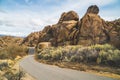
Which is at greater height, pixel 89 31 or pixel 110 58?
pixel 89 31

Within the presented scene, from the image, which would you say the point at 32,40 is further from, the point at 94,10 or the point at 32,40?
the point at 94,10

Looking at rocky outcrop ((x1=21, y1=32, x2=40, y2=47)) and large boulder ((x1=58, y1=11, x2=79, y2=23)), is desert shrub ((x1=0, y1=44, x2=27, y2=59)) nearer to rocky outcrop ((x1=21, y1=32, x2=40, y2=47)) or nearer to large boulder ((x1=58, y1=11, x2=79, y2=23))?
large boulder ((x1=58, y1=11, x2=79, y2=23))

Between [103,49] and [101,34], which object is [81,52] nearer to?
[103,49]

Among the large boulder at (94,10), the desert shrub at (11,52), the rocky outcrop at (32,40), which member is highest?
the large boulder at (94,10)

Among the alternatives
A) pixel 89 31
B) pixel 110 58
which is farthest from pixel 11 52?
pixel 110 58

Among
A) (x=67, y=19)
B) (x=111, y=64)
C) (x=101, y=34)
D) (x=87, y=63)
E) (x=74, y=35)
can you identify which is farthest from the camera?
(x=67, y=19)

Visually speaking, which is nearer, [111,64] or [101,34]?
[111,64]

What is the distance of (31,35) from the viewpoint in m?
116

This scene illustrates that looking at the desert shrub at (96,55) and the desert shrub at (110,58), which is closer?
the desert shrub at (110,58)

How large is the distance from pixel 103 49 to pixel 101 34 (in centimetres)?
1307

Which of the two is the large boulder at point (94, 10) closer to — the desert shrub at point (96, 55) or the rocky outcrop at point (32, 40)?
the desert shrub at point (96, 55)

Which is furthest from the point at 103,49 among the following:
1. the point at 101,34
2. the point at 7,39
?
the point at 7,39

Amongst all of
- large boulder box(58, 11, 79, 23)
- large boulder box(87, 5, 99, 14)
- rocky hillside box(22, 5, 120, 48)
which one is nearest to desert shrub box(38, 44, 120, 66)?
rocky hillside box(22, 5, 120, 48)

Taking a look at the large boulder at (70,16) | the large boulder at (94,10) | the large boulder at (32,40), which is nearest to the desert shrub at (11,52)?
the large boulder at (70,16)
